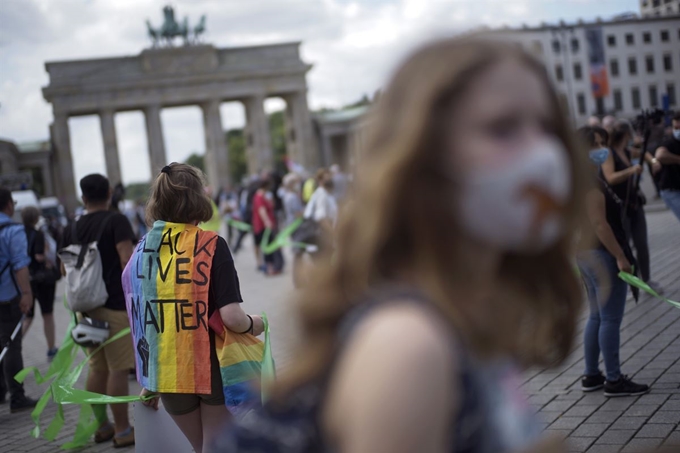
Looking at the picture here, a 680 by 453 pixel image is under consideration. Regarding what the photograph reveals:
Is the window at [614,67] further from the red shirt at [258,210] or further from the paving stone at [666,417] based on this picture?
the paving stone at [666,417]

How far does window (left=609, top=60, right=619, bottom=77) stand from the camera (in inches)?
3750

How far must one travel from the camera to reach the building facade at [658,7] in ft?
279

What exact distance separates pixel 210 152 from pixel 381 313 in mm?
72847

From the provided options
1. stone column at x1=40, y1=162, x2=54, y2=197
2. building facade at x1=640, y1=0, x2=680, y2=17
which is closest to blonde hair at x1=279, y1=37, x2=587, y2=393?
stone column at x1=40, y1=162, x2=54, y2=197

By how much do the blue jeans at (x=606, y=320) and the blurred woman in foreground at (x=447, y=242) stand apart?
476 centimetres

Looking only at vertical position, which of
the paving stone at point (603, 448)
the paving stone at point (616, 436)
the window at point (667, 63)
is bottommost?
the paving stone at point (616, 436)

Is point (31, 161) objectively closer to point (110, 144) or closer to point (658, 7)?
point (110, 144)

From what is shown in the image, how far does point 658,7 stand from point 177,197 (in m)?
99.2

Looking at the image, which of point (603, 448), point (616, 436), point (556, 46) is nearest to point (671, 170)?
point (616, 436)

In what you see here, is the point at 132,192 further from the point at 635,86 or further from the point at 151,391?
the point at 151,391

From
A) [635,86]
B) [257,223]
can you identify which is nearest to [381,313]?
[257,223]

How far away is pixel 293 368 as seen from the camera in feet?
4.14

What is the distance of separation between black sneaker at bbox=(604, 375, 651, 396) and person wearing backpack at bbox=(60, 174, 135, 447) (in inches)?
135

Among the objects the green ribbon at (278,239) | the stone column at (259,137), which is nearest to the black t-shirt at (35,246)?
the green ribbon at (278,239)
